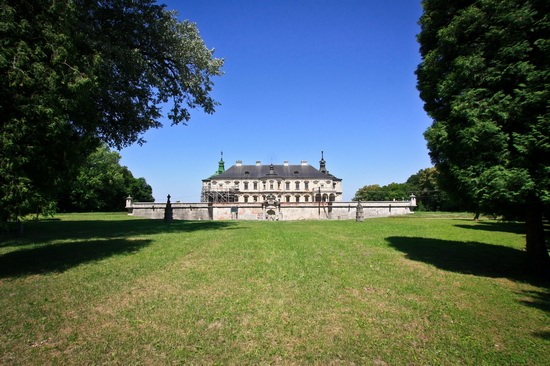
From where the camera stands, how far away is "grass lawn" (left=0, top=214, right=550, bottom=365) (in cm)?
380

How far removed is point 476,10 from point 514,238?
11681 mm

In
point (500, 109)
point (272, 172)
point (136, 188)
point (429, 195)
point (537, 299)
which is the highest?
point (272, 172)

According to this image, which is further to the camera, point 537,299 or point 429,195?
point 429,195

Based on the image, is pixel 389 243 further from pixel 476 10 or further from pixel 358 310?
pixel 476 10

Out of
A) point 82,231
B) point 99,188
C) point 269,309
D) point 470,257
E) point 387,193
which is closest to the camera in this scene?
point 269,309

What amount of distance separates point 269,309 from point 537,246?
7.29m

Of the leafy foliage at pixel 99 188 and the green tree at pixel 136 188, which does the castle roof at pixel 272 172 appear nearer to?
the green tree at pixel 136 188

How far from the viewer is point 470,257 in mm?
9289

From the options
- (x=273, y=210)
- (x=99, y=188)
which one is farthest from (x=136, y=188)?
(x=273, y=210)

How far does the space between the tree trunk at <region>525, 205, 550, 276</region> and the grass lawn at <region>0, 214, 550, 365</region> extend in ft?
1.52

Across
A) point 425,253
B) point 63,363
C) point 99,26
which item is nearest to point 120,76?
point 99,26

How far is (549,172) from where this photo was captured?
Result: 586cm

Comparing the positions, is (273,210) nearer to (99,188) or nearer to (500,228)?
(500,228)

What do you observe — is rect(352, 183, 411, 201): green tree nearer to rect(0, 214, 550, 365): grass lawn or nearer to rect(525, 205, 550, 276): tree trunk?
rect(525, 205, 550, 276): tree trunk
